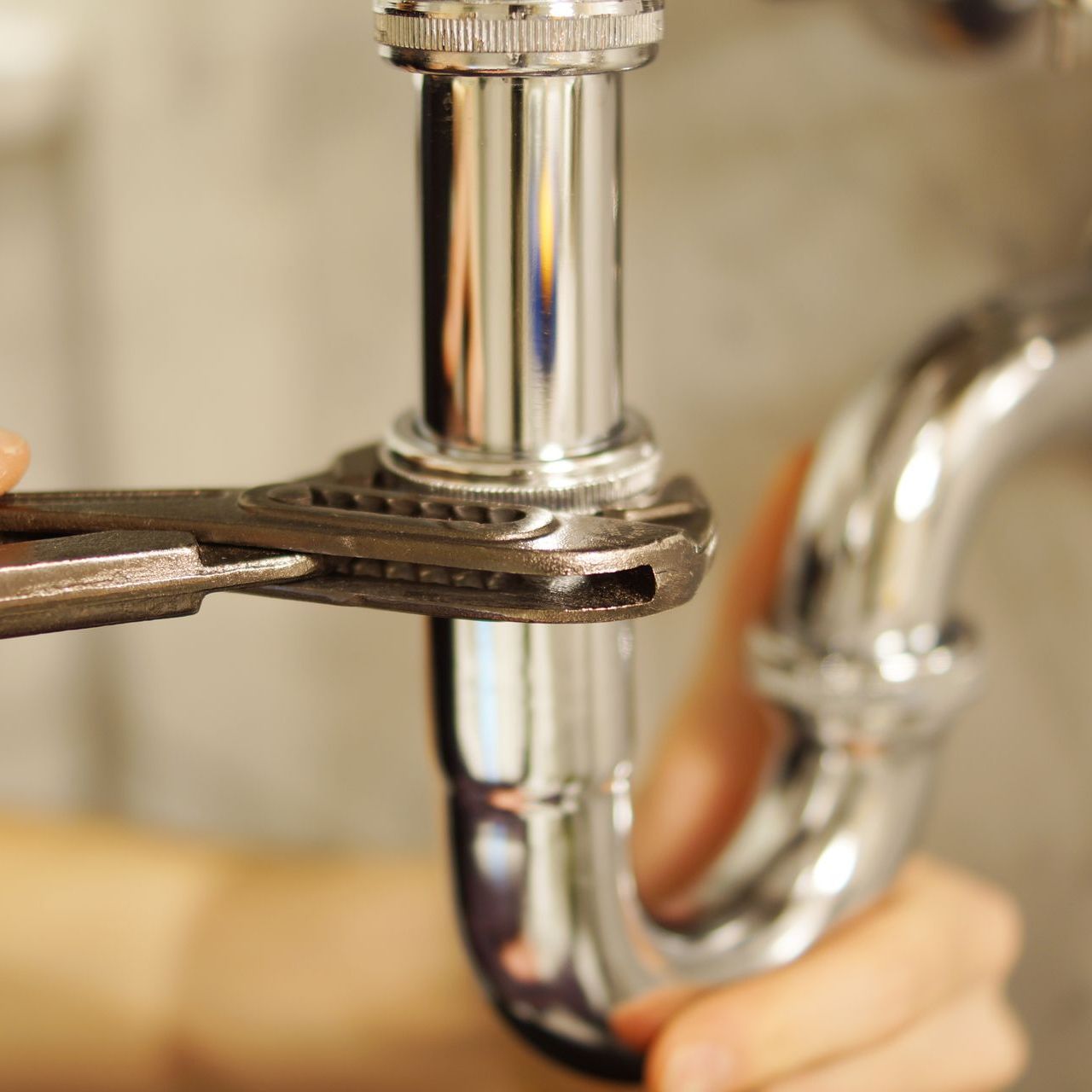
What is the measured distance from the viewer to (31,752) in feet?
1.76

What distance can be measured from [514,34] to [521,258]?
0.03 m

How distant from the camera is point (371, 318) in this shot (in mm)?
470

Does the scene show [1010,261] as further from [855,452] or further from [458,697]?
[458,697]

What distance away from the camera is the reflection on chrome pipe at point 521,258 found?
0.60 feet

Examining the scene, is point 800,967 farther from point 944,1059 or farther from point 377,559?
point 377,559

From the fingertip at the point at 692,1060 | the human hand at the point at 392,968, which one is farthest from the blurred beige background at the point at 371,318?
the fingertip at the point at 692,1060

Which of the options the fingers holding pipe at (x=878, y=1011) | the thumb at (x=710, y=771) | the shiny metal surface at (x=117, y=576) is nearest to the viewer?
the shiny metal surface at (x=117, y=576)

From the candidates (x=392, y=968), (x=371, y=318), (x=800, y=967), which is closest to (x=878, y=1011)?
(x=800, y=967)

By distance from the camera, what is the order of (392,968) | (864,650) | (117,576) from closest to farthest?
(117,576), (864,650), (392,968)

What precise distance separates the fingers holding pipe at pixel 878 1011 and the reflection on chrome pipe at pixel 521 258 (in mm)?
134

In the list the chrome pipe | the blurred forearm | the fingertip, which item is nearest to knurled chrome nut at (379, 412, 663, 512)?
the chrome pipe

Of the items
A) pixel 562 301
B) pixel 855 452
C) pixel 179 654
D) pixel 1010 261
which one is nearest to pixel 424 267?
pixel 562 301

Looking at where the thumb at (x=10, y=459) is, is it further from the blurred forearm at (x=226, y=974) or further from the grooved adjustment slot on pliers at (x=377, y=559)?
the blurred forearm at (x=226, y=974)

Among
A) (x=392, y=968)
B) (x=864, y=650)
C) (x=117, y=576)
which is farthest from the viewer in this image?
(x=392, y=968)
